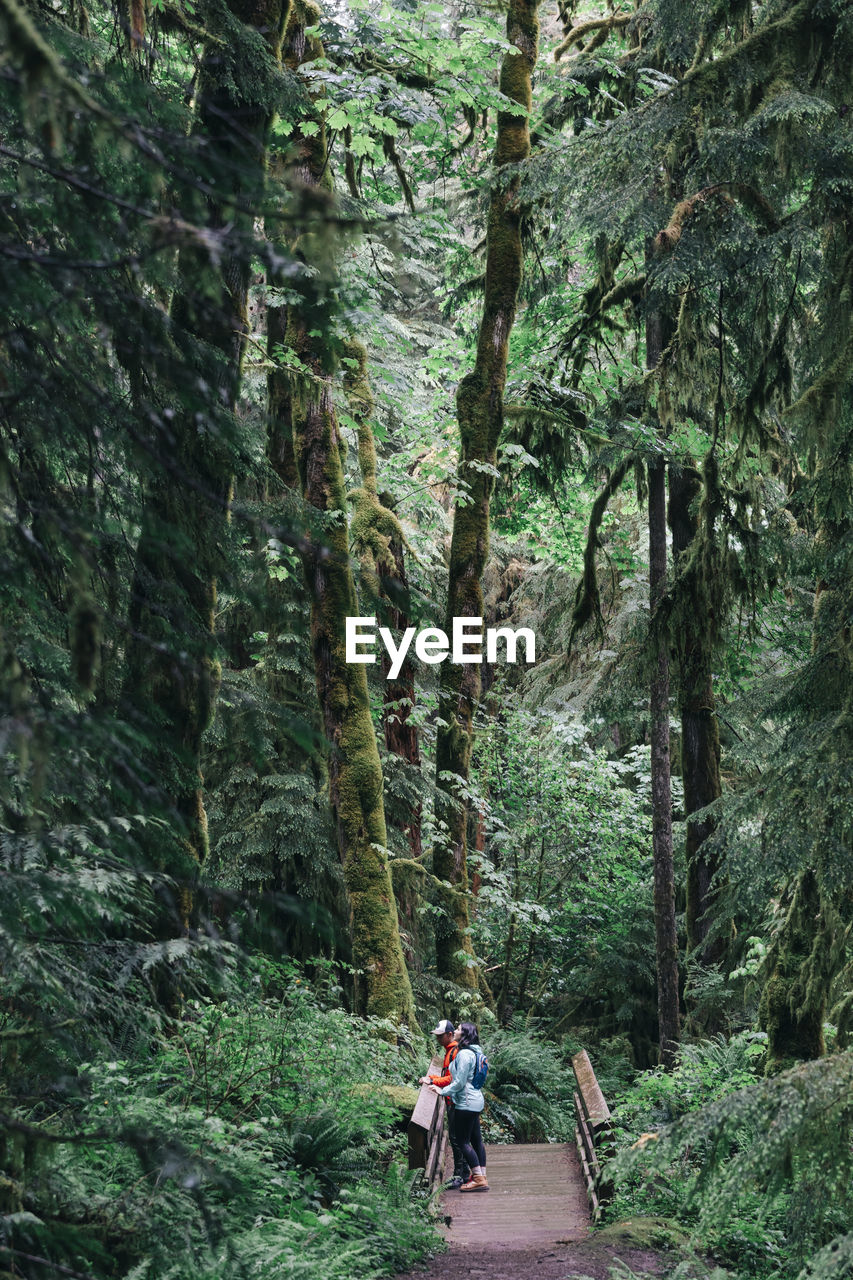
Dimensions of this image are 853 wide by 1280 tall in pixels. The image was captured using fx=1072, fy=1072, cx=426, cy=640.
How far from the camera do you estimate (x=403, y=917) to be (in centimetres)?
1321

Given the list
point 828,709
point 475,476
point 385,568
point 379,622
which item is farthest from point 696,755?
point 828,709

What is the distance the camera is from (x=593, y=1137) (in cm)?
912

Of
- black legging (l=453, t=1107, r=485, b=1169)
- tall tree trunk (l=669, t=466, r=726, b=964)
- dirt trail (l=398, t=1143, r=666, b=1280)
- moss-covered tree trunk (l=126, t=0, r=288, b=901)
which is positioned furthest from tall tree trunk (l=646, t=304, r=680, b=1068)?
moss-covered tree trunk (l=126, t=0, r=288, b=901)

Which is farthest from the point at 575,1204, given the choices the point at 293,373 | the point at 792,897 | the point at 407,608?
the point at 293,373

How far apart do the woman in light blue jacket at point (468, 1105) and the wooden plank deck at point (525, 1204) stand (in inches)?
8.3

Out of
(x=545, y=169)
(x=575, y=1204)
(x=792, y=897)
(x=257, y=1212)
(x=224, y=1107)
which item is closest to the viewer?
(x=257, y=1212)

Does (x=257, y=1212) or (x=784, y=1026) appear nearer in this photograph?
(x=257, y=1212)

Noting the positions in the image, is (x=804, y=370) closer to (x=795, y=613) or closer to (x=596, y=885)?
(x=795, y=613)

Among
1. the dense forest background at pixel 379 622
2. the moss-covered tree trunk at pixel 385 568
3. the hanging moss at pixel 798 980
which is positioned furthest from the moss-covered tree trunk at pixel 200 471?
the hanging moss at pixel 798 980

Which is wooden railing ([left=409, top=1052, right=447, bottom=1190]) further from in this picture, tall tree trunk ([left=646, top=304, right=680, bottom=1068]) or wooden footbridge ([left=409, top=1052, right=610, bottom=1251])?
tall tree trunk ([left=646, top=304, right=680, bottom=1068])

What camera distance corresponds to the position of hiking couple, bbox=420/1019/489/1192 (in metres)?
9.05

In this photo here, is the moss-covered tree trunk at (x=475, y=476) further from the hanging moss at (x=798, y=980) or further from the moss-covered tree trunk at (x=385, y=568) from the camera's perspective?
the hanging moss at (x=798, y=980)

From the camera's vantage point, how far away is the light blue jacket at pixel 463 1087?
9031 mm

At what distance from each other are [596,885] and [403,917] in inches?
292
